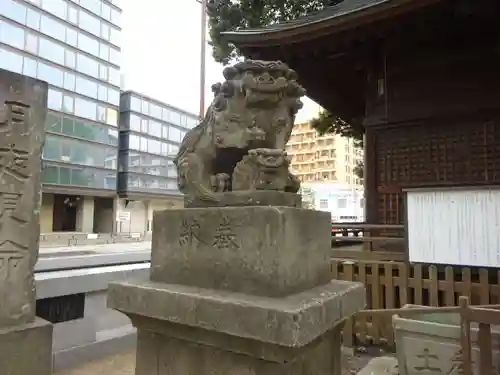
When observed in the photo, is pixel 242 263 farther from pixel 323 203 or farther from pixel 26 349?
pixel 323 203

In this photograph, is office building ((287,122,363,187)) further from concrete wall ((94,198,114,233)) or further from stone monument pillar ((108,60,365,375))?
stone monument pillar ((108,60,365,375))

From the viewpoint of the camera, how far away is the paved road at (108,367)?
3.95m

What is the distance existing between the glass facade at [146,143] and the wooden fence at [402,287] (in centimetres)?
2425

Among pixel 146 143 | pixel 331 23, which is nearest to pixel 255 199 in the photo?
pixel 331 23

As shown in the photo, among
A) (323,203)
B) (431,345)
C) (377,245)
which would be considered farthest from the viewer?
(323,203)

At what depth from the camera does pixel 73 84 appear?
25797 millimetres

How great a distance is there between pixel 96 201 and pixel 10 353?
3112 cm

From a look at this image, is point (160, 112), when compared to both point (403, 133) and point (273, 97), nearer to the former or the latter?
point (403, 133)

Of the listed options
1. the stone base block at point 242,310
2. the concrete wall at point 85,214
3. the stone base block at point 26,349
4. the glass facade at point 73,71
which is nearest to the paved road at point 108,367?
the stone base block at point 26,349

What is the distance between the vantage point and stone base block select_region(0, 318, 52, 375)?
311 centimetres

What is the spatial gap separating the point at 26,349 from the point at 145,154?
94.0 feet

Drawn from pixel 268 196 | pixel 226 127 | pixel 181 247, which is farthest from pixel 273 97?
pixel 181 247

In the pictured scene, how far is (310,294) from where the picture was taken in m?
1.69

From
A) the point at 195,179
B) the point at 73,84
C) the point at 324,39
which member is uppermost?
the point at 73,84
